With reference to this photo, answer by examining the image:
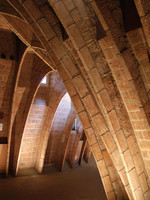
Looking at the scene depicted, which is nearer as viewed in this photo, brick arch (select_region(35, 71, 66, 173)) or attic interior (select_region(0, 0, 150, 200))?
attic interior (select_region(0, 0, 150, 200))

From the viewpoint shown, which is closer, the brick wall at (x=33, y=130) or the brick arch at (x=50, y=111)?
the brick arch at (x=50, y=111)

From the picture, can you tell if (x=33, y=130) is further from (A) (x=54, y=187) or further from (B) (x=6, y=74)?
(B) (x=6, y=74)

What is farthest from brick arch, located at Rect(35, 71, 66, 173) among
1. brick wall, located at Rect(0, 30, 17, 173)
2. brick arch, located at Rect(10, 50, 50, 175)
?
brick wall, located at Rect(0, 30, 17, 173)

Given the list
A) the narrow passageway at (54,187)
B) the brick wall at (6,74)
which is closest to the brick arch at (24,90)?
the brick wall at (6,74)

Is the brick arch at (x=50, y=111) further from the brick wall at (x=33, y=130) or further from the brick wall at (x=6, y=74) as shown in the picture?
the brick wall at (x=6, y=74)

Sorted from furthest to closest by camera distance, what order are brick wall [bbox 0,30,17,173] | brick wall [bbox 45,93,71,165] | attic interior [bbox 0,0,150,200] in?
brick wall [bbox 45,93,71,165] → brick wall [bbox 0,30,17,173] → attic interior [bbox 0,0,150,200]

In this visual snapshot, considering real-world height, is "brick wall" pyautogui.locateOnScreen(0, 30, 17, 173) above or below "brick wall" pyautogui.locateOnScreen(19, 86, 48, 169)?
above

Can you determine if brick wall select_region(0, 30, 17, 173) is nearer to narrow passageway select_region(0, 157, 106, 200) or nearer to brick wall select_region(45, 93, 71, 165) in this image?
narrow passageway select_region(0, 157, 106, 200)

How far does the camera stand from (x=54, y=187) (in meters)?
8.09

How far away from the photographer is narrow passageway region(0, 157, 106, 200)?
7.04 meters

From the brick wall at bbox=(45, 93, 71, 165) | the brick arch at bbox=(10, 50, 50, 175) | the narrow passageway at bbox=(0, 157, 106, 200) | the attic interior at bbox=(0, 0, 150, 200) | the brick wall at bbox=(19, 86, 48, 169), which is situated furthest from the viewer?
the brick wall at bbox=(45, 93, 71, 165)

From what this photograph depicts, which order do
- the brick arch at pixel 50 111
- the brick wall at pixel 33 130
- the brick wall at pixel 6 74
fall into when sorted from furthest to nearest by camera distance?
the brick wall at pixel 33 130
the brick arch at pixel 50 111
the brick wall at pixel 6 74

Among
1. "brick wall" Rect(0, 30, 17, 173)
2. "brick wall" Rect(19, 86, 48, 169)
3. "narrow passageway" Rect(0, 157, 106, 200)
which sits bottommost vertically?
"narrow passageway" Rect(0, 157, 106, 200)

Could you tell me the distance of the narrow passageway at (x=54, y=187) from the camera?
23.1 feet
